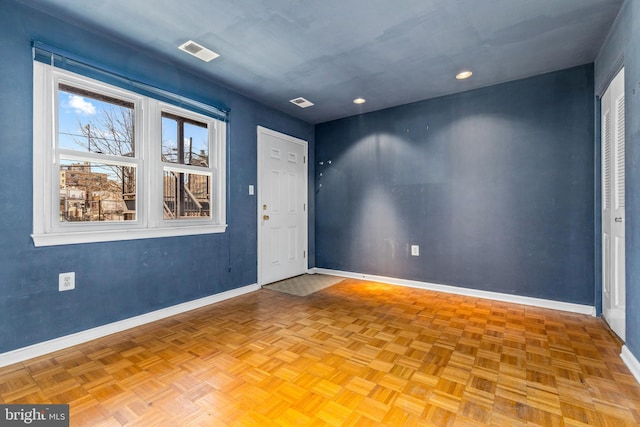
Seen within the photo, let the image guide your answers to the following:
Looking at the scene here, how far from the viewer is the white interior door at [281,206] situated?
396cm

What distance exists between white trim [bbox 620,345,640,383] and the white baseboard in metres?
3.43

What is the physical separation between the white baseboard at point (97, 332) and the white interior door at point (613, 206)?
3.67m

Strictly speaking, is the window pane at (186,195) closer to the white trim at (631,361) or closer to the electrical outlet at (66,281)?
the electrical outlet at (66,281)

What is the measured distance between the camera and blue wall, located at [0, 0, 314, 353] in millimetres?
1969

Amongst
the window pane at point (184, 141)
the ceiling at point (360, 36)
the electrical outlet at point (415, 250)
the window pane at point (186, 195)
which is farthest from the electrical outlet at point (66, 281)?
the electrical outlet at point (415, 250)

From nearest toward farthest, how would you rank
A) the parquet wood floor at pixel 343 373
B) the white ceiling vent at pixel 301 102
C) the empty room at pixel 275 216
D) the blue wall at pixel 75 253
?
the parquet wood floor at pixel 343 373, the empty room at pixel 275 216, the blue wall at pixel 75 253, the white ceiling vent at pixel 301 102

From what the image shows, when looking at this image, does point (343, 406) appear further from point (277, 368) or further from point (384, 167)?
point (384, 167)

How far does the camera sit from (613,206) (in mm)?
2432

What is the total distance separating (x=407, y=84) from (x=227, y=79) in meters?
2.04

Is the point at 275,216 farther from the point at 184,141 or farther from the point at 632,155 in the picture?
the point at 632,155

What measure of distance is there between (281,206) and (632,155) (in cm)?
356

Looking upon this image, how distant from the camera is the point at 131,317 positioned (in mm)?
2568

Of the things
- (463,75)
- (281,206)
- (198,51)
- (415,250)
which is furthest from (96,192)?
(463,75)

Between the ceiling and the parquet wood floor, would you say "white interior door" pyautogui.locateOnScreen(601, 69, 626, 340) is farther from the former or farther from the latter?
the ceiling
